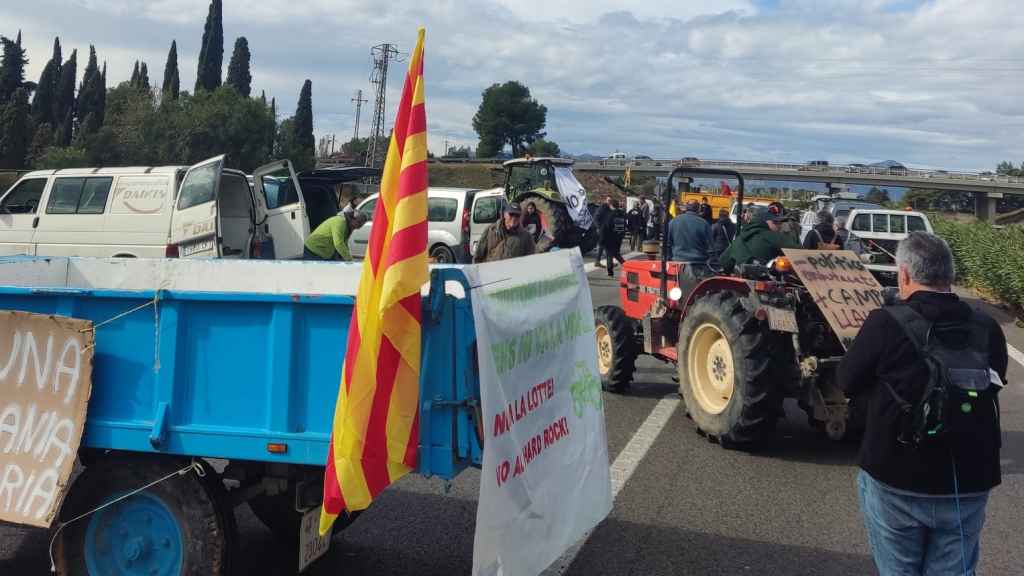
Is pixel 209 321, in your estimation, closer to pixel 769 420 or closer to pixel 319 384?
pixel 319 384

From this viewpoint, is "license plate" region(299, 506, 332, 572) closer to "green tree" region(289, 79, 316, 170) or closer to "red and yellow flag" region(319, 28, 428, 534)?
"red and yellow flag" region(319, 28, 428, 534)

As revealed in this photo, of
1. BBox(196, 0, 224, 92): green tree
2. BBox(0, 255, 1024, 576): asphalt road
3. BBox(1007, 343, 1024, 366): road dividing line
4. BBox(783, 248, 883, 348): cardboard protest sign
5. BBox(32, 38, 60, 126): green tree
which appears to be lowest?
BBox(0, 255, 1024, 576): asphalt road

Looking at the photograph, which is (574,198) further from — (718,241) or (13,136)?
(13,136)

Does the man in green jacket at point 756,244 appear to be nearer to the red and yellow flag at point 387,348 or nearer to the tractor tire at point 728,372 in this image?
the tractor tire at point 728,372

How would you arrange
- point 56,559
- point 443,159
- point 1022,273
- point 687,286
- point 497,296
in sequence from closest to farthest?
point 497,296, point 56,559, point 687,286, point 1022,273, point 443,159

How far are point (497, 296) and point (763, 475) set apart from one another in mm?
3717

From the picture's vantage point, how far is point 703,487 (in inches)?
239

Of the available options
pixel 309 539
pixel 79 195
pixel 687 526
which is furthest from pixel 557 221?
pixel 309 539

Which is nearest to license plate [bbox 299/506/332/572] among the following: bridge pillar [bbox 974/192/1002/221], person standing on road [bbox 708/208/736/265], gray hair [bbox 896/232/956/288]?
gray hair [bbox 896/232/956/288]

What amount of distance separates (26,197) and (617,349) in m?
10.6

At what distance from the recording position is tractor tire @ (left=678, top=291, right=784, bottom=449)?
667 cm

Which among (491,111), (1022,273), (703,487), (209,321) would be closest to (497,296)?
(209,321)

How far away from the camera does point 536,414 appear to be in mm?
3756

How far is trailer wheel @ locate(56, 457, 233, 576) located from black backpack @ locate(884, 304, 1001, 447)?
110 inches
